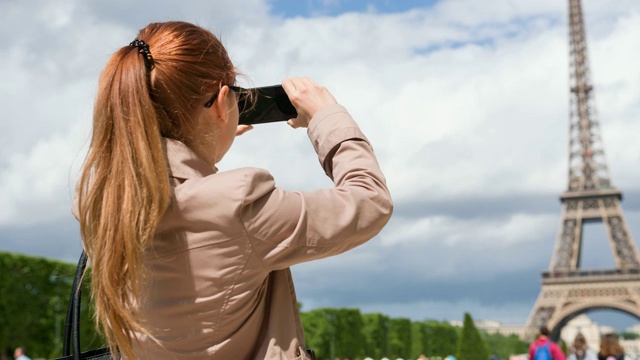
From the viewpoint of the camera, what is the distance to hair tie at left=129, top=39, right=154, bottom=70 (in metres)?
1.69

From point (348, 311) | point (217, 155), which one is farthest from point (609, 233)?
point (217, 155)

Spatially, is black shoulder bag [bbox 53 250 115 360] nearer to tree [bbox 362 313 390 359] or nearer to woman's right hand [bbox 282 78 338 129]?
woman's right hand [bbox 282 78 338 129]

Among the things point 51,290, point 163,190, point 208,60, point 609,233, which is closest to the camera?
point 163,190

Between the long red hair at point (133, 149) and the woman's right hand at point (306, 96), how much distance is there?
0.12m

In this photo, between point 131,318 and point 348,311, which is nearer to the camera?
point 131,318

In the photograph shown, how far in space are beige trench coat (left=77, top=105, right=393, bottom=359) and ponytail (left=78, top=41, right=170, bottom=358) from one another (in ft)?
0.14

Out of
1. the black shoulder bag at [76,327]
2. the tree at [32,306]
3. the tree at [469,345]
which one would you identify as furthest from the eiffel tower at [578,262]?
the black shoulder bag at [76,327]

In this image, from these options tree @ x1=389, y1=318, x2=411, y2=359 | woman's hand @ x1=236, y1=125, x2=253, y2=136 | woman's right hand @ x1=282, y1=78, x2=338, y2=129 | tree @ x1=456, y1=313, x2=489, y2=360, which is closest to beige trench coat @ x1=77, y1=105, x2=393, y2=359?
woman's right hand @ x1=282, y1=78, x2=338, y2=129

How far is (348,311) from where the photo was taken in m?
44.4

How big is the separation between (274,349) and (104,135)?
20.0 inches

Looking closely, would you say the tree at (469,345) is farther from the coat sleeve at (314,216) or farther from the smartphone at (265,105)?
the coat sleeve at (314,216)

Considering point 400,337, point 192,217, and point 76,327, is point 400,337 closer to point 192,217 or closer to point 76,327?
point 76,327

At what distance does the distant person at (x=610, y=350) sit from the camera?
40.1ft

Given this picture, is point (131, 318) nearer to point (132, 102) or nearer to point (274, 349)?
point (274, 349)
